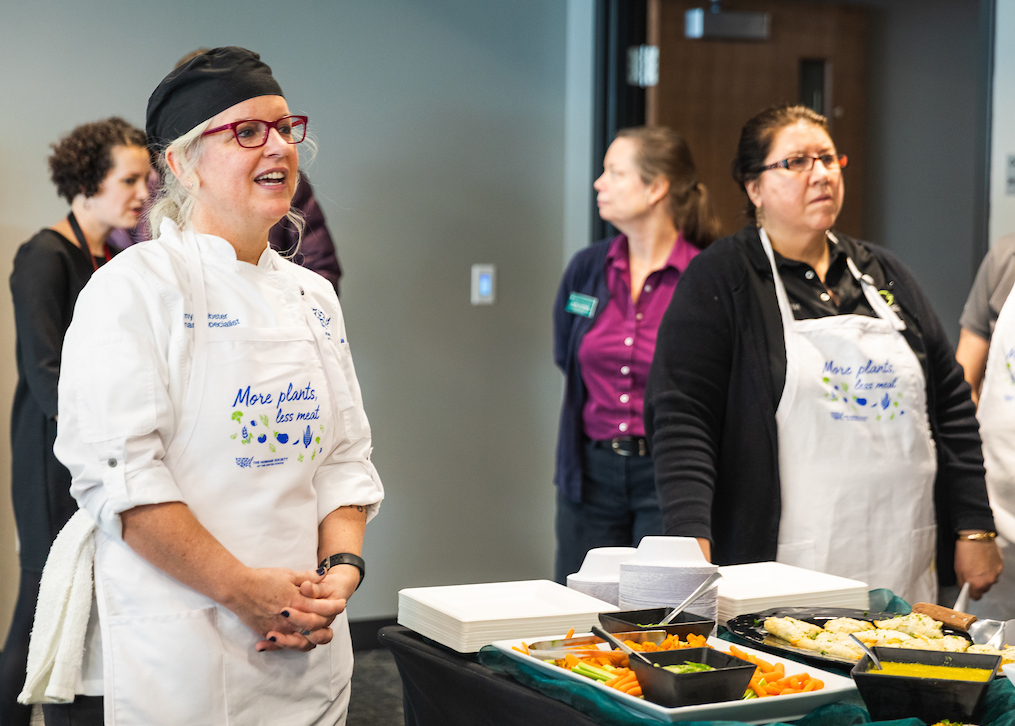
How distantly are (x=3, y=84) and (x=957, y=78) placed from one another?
12.4 feet

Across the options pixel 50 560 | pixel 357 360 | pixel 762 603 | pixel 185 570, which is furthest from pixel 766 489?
pixel 357 360

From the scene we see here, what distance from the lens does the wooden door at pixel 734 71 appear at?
3.75 m

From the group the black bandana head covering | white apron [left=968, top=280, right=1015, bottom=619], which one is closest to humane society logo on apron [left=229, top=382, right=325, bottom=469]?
the black bandana head covering

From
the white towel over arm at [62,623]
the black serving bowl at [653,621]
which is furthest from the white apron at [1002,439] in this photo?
the white towel over arm at [62,623]

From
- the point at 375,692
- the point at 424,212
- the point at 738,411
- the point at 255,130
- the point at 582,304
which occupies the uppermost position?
the point at 255,130

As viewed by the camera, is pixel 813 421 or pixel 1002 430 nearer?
pixel 813 421

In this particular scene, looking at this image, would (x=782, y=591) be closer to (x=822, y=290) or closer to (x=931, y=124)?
(x=822, y=290)

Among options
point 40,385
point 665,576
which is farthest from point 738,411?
point 40,385

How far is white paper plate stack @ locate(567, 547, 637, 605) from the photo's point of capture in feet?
4.73

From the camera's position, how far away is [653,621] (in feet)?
4.05

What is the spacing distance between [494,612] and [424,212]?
2688 mm

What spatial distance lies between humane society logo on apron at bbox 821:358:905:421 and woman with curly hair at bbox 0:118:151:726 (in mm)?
1789

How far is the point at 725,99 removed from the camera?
383 centimetres

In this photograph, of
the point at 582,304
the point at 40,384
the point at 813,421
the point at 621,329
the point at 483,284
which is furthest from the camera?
the point at 483,284
